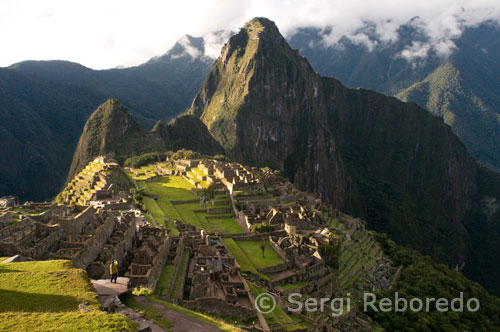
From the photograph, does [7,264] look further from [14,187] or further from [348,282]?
[14,187]

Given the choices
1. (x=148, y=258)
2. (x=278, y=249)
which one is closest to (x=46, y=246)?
(x=148, y=258)

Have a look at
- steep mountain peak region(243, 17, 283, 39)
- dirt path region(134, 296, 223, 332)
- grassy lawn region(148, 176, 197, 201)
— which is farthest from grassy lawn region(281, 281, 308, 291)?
steep mountain peak region(243, 17, 283, 39)

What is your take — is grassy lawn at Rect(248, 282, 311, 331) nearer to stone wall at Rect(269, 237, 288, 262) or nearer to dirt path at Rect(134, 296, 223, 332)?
dirt path at Rect(134, 296, 223, 332)

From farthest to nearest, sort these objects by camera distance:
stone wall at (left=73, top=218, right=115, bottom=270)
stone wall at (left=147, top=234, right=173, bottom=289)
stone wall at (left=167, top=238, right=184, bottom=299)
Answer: stone wall at (left=167, top=238, right=184, bottom=299) < stone wall at (left=147, top=234, right=173, bottom=289) < stone wall at (left=73, top=218, right=115, bottom=270)

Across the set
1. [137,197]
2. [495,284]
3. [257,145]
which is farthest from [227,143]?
[137,197]

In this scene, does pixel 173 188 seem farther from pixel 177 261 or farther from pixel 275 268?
pixel 177 261

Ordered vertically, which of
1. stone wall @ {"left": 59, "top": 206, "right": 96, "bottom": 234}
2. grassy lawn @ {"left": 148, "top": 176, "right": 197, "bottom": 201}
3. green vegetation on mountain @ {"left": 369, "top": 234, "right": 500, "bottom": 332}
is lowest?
green vegetation on mountain @ {"left": 369, "top": 234, "right": 500, "bottom": 332}
